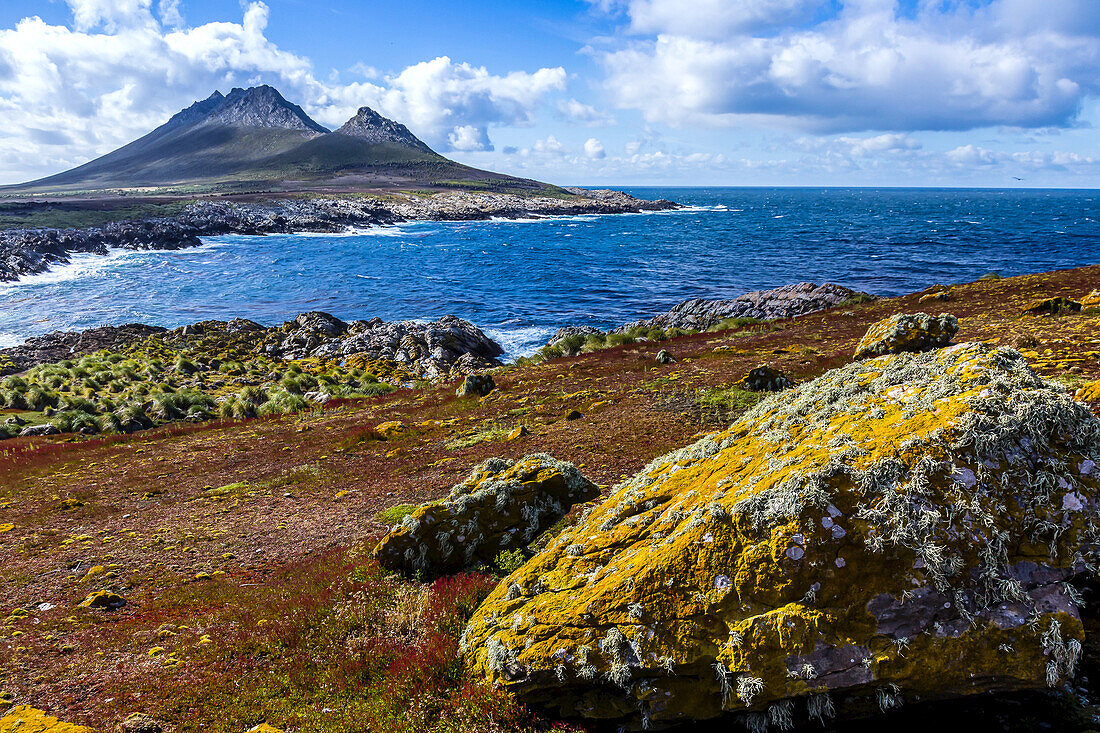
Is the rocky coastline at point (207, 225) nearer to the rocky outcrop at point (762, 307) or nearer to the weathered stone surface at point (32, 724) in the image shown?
the rocky outcrop at point (762, 307)

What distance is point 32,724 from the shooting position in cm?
608

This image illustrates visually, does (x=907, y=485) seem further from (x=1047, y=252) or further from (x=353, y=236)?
(x=353, y=236)

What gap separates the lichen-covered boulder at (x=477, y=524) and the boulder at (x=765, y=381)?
31.0ft

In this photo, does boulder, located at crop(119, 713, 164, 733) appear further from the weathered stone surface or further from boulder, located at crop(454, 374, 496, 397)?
boulder, located at crop(454, 374, 496, 397)

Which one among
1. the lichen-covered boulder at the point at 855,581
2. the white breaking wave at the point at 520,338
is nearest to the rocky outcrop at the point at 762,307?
the white breaking wave at the point at 520,338

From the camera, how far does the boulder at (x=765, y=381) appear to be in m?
17.0

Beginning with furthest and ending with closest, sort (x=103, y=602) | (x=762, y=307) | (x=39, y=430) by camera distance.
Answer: (x=762, y=307) < (x=39, y=430) < (x=103, y=602)

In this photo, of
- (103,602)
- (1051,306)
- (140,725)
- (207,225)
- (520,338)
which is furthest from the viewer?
(207,225)

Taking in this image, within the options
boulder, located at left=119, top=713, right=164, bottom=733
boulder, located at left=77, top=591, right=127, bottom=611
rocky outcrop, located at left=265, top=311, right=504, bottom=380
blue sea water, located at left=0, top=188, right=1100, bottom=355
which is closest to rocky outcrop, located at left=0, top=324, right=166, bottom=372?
blue sea water, located at left=0, top=188, right=1100, bottom=355

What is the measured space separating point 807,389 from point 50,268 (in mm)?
110637

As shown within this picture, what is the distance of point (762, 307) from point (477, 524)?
1666 inches

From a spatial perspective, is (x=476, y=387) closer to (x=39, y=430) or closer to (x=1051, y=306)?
(x=39, y=430)

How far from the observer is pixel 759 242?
383ft

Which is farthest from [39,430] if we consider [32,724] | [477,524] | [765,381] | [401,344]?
[765,381]
